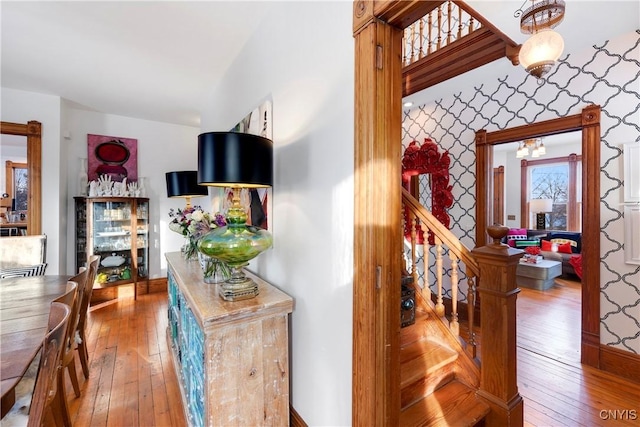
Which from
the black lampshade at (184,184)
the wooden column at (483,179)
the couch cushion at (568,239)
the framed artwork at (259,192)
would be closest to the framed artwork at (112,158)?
the black lampshade at (184,184)

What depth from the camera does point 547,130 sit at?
2.57 metres

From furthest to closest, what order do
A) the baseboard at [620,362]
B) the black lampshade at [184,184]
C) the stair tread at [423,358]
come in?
the black lampshade at [184,184], the baseboard at [620,362], the stair tread at [423,358]

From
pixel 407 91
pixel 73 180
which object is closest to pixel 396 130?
pixel 407 91

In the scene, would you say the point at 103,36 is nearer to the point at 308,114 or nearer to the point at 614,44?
the point at 308,114

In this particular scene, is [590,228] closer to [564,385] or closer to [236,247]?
[564,385]

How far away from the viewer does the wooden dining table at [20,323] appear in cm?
102

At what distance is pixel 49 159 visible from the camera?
3346 mm

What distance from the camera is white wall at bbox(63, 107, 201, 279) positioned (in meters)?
3.87

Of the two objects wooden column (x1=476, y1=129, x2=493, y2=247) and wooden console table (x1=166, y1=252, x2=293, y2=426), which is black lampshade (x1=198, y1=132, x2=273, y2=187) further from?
wooden column (x1=476, y1=129, x2=493, y2=247)

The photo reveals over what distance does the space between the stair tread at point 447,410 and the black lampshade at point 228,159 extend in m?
1.48

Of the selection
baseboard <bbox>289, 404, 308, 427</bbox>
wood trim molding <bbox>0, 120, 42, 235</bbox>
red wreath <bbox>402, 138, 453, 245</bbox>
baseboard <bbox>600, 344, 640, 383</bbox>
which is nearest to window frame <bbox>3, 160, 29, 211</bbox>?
wood trim molding <bbox>0, 120, 42, 235</bbox>

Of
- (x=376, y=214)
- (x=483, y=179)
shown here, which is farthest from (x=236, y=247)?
(x=483, y=179)

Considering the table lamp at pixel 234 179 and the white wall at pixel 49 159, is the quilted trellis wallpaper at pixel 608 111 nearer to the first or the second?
the table lamp at pixel 234 179

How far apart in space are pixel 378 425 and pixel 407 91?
285 centimetres
